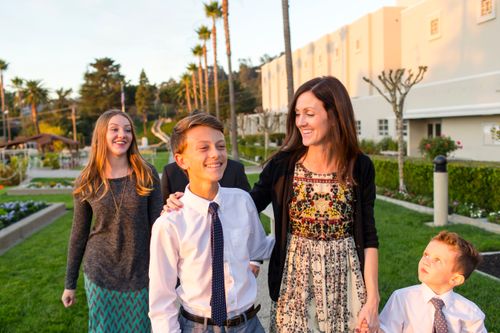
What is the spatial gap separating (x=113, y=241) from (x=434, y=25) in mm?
24469

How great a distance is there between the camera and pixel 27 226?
9336 mm

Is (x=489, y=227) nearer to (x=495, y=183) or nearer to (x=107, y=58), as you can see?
(x=495, y=183)

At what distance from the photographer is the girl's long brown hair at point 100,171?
3.07m

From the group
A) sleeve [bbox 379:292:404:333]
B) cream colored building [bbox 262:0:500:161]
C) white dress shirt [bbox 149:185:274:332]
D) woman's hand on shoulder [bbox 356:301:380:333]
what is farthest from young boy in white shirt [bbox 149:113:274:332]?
cream colored building [bbox 262:0:500:161]

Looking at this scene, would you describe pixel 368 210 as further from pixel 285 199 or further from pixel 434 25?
pixel 434 25

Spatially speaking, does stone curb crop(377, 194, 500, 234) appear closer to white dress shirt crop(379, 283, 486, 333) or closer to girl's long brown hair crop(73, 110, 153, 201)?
white dress shirt crop(379, 283, 486, 333)

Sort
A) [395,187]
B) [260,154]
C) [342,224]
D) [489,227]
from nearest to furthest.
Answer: [342,224], [489,227], [395,187], [260,154]

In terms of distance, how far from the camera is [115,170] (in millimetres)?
3207

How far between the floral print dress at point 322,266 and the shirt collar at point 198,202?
45cm

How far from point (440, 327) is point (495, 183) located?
27.6 feet

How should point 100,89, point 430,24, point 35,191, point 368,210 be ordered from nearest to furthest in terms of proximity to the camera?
point 368,210, point 35,191, point 430,24, point 100,89

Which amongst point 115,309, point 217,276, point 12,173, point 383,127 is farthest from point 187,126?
point 383,127

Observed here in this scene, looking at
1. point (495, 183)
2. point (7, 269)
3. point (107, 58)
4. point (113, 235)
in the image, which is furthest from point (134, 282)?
point (107, 58)

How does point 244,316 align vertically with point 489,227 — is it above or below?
above
